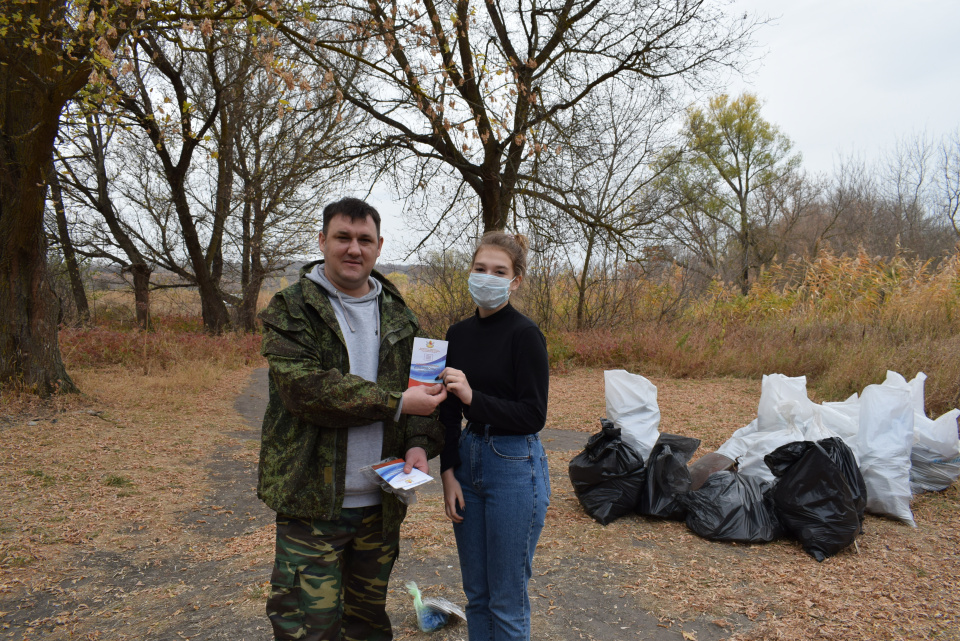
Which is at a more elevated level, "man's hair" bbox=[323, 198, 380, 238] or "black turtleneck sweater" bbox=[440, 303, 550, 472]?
"man's hair" bbox=[323, 198, 380, 238]

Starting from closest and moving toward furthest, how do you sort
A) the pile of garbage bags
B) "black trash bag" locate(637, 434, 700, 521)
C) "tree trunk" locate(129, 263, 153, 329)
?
the pile of garbage bags < "black trash bag" locate(637, 434, 700, 521) < "tree trunk" locate(129, 263, 153, 329)

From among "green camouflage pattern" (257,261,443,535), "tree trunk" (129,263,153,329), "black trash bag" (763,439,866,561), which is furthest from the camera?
"tree trunk" (129,263,153,329)

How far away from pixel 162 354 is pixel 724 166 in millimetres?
30318

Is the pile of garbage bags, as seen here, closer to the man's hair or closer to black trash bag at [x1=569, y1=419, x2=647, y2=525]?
black trash bag at [x1=569, y1=419, x2=647, y2=525]

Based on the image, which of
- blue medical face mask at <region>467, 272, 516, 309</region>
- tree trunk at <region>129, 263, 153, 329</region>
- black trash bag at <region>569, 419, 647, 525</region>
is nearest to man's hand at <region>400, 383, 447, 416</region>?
blue medical face mask at <region>467, 272, 516, 309</region>

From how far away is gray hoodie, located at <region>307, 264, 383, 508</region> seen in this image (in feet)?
6.46

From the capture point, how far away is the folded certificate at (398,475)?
1.81 meters

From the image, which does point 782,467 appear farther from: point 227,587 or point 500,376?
point 227,587

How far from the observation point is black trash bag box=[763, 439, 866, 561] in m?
3.58

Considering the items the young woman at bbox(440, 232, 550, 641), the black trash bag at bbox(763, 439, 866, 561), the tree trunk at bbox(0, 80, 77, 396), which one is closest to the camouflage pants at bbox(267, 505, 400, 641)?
the young woman at bbox(440, 232, 550, 641)

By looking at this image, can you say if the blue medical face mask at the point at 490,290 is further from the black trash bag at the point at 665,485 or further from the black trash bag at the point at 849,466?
the black trash bag at the point at 849,466

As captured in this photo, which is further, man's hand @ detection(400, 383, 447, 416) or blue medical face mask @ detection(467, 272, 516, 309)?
blue medical face mask @ detection(467, 272, 516, 309)


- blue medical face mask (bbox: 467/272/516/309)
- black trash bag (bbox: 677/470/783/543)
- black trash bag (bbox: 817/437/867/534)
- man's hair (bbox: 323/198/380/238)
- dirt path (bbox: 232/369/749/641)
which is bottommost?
dirt path (bbox: 232/369/749/641)

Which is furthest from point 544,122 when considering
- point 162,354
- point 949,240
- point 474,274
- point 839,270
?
point 949,240
